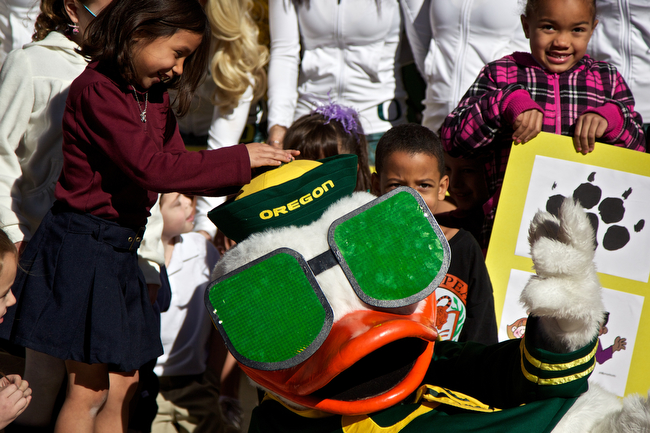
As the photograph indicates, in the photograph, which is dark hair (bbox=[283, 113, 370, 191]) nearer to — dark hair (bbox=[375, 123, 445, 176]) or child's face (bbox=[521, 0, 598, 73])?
dark hair (bbox=[375, 123, 445, 176])

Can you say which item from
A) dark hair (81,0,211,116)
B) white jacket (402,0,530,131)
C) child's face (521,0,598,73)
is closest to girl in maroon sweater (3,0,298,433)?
dark hair (81,0,211,116)

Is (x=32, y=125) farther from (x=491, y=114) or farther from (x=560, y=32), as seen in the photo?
(x=560, y=32)

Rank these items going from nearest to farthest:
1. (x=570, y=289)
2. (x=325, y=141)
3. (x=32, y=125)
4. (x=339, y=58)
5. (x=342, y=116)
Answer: (x=570, y=289), (x=32, y=125), (x=325, y=141), (x=342, y=116), (x=339, y=58)

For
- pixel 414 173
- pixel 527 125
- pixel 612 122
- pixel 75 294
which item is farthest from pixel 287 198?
pixel 612 122

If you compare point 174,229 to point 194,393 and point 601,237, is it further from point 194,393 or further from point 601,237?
point 601,237

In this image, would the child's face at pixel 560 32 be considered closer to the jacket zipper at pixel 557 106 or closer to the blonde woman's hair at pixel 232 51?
the jacket zipper at pixel 557 106

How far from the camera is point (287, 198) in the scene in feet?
3.89

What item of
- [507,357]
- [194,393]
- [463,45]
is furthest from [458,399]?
[463,45]

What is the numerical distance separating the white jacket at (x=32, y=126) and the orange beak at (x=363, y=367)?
3.56ft

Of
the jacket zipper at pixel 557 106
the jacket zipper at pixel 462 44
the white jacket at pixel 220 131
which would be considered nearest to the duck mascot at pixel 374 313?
the jacket zipper at pixel 557 106

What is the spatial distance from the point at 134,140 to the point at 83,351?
595 millimetres

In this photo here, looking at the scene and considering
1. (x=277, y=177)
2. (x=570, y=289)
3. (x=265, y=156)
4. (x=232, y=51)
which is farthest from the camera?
(x=232, y=51)

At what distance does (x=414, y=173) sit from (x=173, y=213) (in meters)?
1.12

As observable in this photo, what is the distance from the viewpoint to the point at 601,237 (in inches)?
72.7
